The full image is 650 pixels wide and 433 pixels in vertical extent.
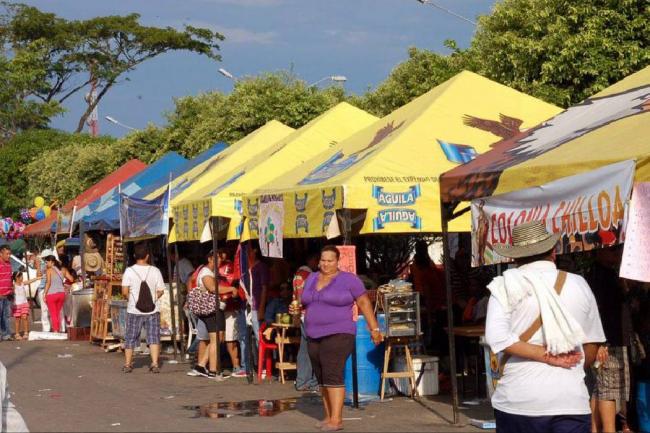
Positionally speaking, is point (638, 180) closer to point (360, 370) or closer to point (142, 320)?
point (360, 370)

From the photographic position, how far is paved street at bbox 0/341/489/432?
11648 mm

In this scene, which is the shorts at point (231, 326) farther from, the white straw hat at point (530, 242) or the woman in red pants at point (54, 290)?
the white straw hat at point (530, 242)

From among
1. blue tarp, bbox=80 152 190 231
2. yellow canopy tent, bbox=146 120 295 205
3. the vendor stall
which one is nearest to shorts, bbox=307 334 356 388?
the vendor stall

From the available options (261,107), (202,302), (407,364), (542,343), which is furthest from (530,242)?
(261,107)

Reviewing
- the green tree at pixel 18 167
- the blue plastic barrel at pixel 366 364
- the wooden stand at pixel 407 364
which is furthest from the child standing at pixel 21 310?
the green tree at pixel 18 167

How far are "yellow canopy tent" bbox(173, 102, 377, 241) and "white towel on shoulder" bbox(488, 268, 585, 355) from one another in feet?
34.8

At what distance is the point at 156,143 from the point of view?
4147 cm

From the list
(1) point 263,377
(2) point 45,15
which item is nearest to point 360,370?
(1) point 263,377

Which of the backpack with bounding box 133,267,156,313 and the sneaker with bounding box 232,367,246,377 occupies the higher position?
the backpack with bounding box 133,267,156,313

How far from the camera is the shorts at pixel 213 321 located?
16250mm

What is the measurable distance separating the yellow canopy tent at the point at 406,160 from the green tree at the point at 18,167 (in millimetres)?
45297

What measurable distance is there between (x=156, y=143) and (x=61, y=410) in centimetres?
2900

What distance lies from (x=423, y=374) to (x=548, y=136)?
3745 millimetres

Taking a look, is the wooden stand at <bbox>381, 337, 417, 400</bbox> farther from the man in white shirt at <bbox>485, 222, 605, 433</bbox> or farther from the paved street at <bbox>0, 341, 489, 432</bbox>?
the man in white shirt at <bbox>485, 222, 605, 433</bbox>
